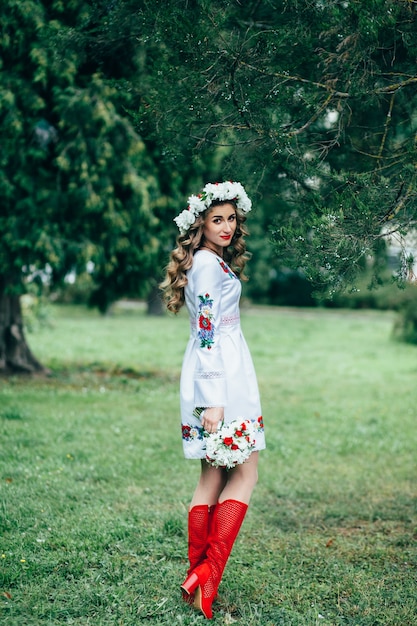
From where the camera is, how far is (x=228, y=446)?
10.7 ft

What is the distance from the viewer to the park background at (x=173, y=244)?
11.1ft

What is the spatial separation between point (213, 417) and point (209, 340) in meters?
0.35

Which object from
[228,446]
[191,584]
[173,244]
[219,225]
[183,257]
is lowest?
[191,584]

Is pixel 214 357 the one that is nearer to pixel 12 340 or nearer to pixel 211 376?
pixel 211 376

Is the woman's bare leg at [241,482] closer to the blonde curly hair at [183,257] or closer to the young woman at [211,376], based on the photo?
the young woman at [211,376]

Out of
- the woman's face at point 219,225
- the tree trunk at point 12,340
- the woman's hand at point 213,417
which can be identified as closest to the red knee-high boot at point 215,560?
the woman's hand at point 213,417

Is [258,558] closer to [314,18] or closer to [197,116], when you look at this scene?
[197,116]

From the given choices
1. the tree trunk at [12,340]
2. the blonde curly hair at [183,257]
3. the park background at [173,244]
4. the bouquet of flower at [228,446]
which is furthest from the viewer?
the tree trunk at [12,340]

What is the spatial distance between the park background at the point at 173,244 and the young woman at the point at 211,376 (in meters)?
0.25

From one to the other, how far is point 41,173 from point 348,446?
4.90 m

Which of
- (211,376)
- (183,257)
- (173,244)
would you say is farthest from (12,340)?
(211,376)

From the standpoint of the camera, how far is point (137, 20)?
375cm

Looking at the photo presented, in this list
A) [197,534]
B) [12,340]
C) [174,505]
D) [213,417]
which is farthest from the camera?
[12,340]

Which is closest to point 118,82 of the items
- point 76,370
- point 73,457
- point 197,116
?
point 197,116
